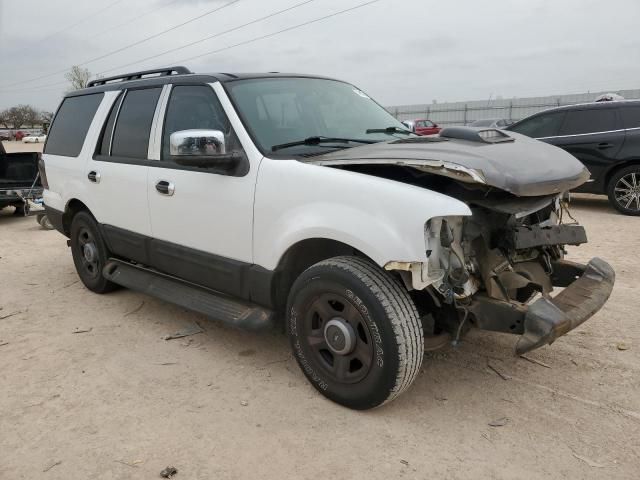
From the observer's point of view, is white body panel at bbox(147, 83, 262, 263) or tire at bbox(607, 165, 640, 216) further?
tire at bbox(607, 165, 640, 216)

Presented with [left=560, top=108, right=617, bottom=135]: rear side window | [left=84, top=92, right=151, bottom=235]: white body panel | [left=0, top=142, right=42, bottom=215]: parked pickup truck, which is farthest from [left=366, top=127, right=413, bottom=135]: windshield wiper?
[left=0, top=142, right=42, bottom=215]: parked pickup truck

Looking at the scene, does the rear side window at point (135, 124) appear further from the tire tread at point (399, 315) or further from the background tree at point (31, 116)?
the background tree at point (31, 116)

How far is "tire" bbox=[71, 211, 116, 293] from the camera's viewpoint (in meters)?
5.01

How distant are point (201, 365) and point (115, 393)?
0.59 meters

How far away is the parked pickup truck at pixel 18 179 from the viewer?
948 cm

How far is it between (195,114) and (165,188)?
58 cm

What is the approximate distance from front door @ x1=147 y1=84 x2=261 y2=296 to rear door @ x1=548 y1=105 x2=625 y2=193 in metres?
6.52

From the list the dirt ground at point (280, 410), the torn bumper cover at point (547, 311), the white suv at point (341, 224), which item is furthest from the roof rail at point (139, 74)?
the torn bumper cover at point (547, 311)

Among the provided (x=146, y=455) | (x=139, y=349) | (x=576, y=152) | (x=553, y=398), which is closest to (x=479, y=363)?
(x=553, y=398)

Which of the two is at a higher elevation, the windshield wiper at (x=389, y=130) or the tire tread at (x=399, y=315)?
the windshield wiper at (x=389, y=130)

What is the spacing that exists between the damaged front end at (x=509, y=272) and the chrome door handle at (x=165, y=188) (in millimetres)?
2004

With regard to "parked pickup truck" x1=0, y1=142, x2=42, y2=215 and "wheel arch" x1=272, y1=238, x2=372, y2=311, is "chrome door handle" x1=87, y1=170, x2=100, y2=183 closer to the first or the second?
"wheel arch" x1=272, y1=238, x2=372, y2=311

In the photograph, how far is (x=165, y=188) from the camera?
388 centimetres

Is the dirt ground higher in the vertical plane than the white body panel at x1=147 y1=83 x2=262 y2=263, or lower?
lower
